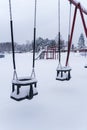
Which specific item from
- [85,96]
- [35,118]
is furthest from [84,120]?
[85,96]

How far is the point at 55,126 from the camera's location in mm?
2619

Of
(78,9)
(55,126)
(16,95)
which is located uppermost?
(78,9)

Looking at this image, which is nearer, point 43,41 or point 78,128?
point 78,128

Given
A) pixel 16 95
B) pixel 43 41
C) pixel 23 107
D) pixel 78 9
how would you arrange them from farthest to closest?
pixel 43 41 → pixel 78 9 → pixel 23 107 → pixel 16 95

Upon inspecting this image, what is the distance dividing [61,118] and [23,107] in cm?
75

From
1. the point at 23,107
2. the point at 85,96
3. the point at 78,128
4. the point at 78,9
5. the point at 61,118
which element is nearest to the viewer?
the point at 78,128

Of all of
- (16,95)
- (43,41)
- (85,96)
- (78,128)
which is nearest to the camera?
(78,128)

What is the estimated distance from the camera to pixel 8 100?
12.5ft

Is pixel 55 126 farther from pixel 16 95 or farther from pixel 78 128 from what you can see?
pixel 16 95

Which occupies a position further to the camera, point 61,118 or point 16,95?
point 61,118

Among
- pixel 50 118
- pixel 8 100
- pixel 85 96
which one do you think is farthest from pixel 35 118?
pixel 85 96

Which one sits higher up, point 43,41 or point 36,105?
point 43,41

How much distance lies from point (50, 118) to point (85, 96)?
1.46 metres

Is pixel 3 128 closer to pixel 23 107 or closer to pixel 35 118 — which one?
pixel 35 118
